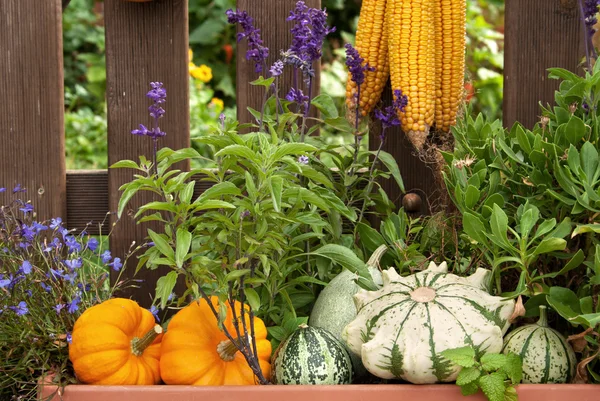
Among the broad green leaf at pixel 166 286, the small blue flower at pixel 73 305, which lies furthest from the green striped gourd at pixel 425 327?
the small blue flower at pixel 73 305

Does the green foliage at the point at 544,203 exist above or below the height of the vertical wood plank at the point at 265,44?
below

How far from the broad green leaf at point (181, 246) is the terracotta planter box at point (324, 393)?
30 centimetres

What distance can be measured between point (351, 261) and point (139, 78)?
3.06ft

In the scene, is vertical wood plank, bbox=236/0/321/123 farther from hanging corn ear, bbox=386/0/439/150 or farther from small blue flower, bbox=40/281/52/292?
small blue flower, bbox=40/281/52/292

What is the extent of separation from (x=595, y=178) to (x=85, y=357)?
47.9 inches

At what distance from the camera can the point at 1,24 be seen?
2465 mm

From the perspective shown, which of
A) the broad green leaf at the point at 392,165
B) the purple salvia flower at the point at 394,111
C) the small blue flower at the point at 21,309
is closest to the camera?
the small blue flower at the point at 21,309

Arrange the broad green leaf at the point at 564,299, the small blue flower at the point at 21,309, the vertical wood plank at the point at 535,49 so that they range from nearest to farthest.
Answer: the broad green leaf at the point at 564,299, the small blue flower at the point at 21,309, the vertical wood plank at the point at 535,49

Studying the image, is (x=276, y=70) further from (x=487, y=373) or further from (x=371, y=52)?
(x=487, y=373)

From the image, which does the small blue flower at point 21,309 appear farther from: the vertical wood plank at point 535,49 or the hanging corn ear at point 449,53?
the vertical wood plank at point 535,49

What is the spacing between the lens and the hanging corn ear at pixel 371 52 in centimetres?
235

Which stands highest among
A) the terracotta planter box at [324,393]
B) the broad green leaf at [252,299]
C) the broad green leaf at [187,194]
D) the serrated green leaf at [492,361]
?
the broad green leaf at [187,194]

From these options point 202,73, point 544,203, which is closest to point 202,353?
point 544,203

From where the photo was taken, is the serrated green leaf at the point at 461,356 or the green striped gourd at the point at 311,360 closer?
the serrated green leaf at the point at 461,356
